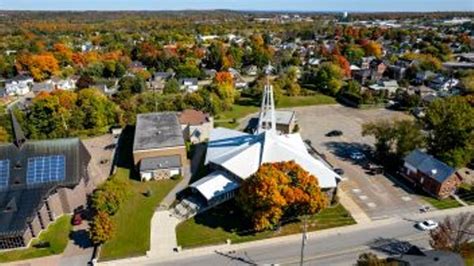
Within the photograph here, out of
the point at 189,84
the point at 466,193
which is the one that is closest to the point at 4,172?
the point at 466,193

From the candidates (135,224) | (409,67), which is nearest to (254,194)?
(135,224)

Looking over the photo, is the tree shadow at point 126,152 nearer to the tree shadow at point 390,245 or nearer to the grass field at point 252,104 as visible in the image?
the grass field at point 252,104

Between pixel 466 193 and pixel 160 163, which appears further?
pixel 160 163

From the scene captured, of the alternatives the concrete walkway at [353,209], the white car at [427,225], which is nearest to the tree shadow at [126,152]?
the concrete walkway at [353,209]

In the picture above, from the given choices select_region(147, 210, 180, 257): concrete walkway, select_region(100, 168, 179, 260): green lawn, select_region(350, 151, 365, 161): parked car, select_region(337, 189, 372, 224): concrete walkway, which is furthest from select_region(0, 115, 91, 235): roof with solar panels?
select_region(350, 151, 365, 161): parked car

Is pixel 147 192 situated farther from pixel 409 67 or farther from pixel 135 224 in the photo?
pixel 409 67

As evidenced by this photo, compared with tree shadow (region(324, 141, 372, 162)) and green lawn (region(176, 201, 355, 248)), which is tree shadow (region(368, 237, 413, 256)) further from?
tree shadow (region(324, 141, 372, 162))

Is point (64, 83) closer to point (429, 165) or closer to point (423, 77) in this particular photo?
point (429, 165)
